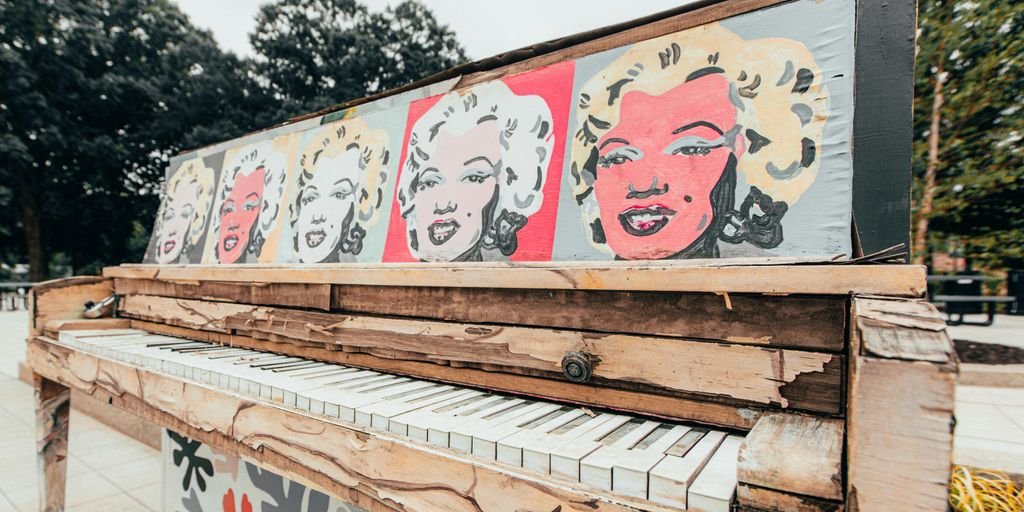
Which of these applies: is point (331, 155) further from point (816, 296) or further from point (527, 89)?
point (816, 296)

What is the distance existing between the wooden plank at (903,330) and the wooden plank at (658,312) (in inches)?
4.9

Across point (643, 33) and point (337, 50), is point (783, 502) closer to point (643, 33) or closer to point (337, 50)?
point (643, 33)

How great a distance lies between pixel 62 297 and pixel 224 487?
1.35 meters

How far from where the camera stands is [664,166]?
124cm

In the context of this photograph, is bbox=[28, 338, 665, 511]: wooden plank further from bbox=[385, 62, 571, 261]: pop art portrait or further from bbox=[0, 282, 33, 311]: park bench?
bbox=[0, 282, 33, 311]: park bench

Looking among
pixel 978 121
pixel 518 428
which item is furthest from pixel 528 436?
pixel 978 121

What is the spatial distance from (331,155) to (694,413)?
1864 millimetres

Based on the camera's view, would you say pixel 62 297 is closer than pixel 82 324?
No

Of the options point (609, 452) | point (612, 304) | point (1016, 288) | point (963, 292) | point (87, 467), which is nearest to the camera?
point (609, 452)

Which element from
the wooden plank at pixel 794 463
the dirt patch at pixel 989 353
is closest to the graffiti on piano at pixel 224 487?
the wooden plank at pixel 794 463

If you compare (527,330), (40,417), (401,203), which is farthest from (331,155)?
(40,417)

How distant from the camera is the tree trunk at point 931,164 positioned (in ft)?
18.3

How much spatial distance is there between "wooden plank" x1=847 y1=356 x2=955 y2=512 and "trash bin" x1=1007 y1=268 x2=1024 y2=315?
13.7m

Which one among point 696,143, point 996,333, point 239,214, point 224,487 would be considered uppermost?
point 696,143
